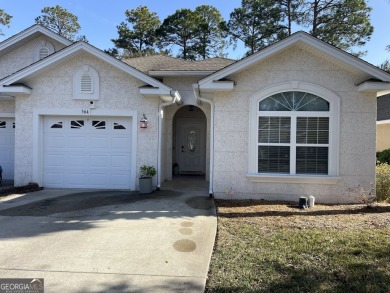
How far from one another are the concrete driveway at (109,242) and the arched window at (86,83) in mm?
A: 3338

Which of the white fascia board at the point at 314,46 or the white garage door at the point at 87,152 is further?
the white garage door at the point at 87,152

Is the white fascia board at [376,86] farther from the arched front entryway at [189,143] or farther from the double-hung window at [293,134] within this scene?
the arched front entryway at [189,143]

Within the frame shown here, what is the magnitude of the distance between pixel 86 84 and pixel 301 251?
7915 millimetres

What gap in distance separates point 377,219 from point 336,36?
18636 millimetres

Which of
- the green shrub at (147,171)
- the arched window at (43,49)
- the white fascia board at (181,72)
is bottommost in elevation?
the green shrub at (147,171)

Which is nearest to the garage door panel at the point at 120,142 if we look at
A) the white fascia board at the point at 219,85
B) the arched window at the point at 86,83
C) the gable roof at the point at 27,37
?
the arched window at the point at 86,83

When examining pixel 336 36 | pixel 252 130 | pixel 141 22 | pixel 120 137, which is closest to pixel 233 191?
pixel 252 130

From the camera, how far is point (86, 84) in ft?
29.8

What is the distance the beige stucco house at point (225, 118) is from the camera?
25.5ft

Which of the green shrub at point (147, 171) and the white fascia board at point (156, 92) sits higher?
the white fascia board at point (156, 92)

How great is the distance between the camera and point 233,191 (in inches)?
319

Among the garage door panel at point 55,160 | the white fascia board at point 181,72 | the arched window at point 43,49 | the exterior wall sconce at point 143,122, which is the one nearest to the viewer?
the exterior wall sconce at point 143,122

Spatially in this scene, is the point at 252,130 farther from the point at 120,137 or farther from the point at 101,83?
the point at 101,83

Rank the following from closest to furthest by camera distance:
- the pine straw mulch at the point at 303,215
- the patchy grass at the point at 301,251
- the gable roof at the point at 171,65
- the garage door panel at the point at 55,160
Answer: the patchy grass at the point at 301,251
the pine straw mulch at the point at 303,215
the garage door panel at the point at 55,160
the gable roof at the point at 171,65
